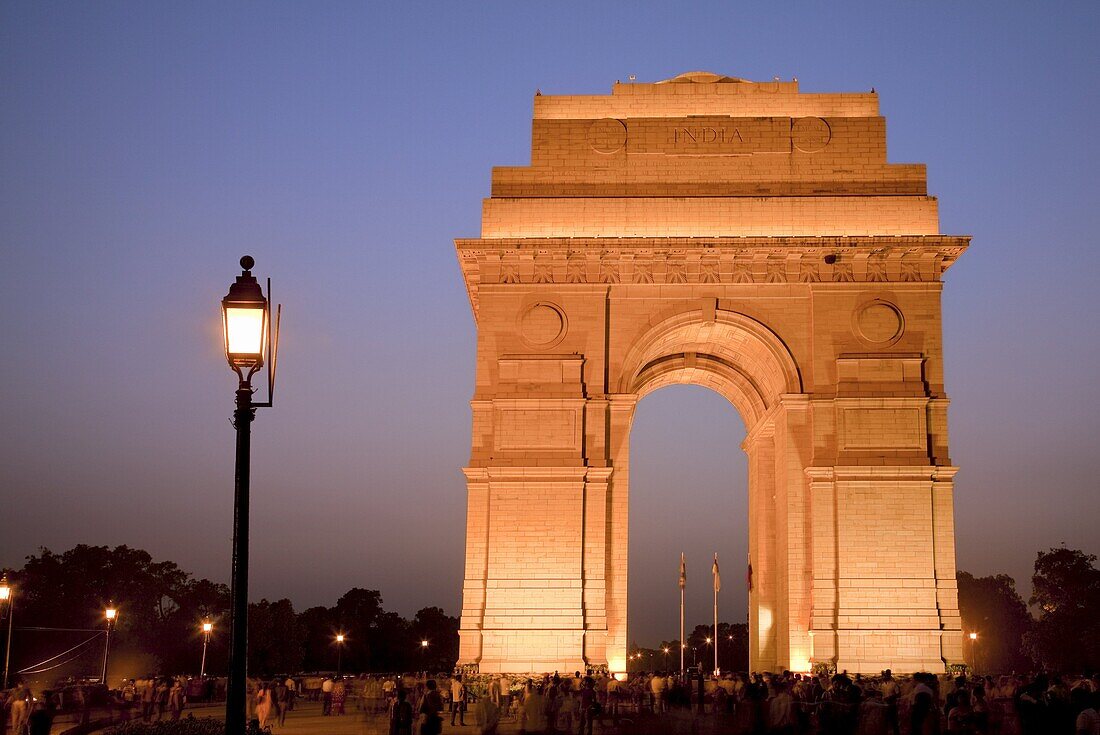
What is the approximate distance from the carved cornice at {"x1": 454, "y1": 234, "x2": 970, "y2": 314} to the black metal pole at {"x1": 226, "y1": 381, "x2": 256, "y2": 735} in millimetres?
25090

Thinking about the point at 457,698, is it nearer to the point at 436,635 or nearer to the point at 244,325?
the point at 244,325

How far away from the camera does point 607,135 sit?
37.5 metres

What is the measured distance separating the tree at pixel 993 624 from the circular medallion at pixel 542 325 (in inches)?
2919

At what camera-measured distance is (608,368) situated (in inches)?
1393

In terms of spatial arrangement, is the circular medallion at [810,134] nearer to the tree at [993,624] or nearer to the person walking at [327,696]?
the person walking at [327,696]

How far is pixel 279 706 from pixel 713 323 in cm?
1541

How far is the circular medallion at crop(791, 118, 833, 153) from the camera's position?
3706cm

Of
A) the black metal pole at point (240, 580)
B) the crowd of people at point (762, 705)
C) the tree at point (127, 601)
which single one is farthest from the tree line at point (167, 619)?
the black metal pole at point (240, 580)

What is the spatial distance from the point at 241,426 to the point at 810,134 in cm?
2951

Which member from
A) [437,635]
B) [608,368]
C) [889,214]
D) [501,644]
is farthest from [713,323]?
[437,635]

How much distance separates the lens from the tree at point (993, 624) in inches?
3964

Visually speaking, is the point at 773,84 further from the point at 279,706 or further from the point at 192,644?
the point at 192,644

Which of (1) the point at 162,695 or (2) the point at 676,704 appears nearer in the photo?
(1) the point at 162,695

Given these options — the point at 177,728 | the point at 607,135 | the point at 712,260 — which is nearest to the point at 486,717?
the point at 177,728
